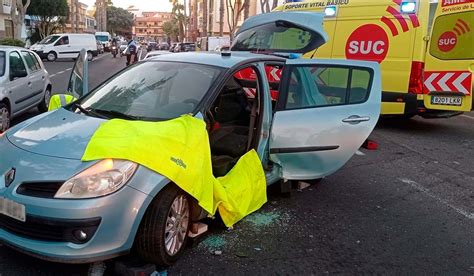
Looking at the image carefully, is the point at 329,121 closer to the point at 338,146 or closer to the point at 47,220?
the point at 338,146

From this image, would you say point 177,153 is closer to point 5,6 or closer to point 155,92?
point 155,92

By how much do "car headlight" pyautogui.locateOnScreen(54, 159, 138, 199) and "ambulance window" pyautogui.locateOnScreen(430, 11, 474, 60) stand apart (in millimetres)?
6765

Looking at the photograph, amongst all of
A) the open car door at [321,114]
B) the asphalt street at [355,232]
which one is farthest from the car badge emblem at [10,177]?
the open car door at [321,114]

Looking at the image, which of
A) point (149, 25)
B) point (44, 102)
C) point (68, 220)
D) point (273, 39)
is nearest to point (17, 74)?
point (44, 102)

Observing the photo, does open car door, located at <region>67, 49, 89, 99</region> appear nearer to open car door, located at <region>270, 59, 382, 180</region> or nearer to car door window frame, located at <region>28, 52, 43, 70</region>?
open car door, located at <region>270, 59, 382, 180</region>

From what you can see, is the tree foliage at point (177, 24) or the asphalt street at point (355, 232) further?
the tree foliage at point (177, 24)

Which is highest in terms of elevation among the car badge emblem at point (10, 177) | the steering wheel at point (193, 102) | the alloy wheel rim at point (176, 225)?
the steering wheel at point (193, 102)

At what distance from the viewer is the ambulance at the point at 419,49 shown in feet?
25.1

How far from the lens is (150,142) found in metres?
2.92

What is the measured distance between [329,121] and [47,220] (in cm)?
266

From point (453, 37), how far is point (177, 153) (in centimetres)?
658

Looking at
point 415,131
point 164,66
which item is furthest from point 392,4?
point 164,66

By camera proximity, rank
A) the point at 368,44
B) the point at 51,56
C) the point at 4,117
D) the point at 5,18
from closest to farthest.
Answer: the point at 4,117 → the point at 368,44 → the point at 51,56 → the point at 5,18

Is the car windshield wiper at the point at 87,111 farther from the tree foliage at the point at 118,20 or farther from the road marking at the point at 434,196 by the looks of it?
the tree foliage at the point at 118,20
